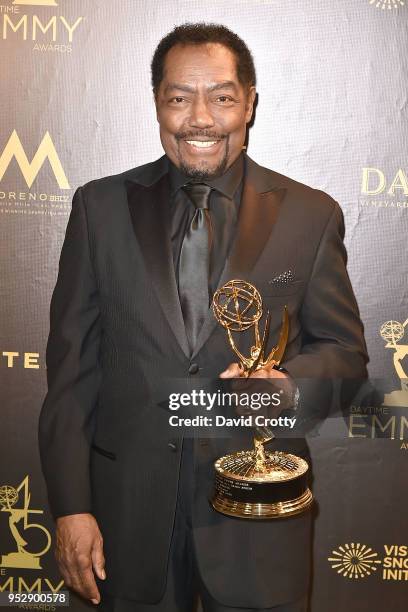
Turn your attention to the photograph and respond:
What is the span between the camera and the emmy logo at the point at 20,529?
2.44m

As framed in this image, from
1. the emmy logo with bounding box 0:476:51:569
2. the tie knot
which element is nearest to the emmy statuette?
the tie knot

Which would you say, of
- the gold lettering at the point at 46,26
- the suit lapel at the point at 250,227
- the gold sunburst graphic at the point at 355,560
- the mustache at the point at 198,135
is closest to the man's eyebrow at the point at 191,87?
the mustache at the point at 198,135

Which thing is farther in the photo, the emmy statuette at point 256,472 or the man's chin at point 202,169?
the man's chin at point 202,169

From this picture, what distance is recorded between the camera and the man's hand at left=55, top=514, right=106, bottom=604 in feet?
5.91

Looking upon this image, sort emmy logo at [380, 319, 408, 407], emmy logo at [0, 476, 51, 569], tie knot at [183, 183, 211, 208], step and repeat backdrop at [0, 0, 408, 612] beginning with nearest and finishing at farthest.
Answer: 1. tie knot at [183, 183, 211, 208]
2. step and repeat backdrop at [0, 0, 408, 612]
3. emmy logo at [380, 319, 408, 407]
4. emmy logo at [0, 476, 51, 569]

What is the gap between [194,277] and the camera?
1.86m

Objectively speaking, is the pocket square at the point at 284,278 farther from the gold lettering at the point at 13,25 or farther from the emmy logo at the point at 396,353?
the gold lettering at the point at 13,25

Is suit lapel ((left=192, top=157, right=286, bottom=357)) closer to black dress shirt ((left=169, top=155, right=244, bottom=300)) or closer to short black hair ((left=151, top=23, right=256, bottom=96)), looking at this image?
black dress shirt ((left=169, top=155, right=244, bottom=300))

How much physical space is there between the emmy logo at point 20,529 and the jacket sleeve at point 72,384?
66cm

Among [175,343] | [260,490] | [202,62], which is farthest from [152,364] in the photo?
[202,62]

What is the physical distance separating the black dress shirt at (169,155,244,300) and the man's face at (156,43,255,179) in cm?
4

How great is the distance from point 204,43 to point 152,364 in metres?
0.95

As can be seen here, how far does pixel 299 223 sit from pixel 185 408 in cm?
63

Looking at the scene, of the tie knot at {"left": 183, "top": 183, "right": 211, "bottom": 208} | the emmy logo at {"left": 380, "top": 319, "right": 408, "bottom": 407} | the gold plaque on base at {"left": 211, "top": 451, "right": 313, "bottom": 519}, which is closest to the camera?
the gold plaque on base at {"left": 211, "top": 451, "right": 313, "bottom": 519}
